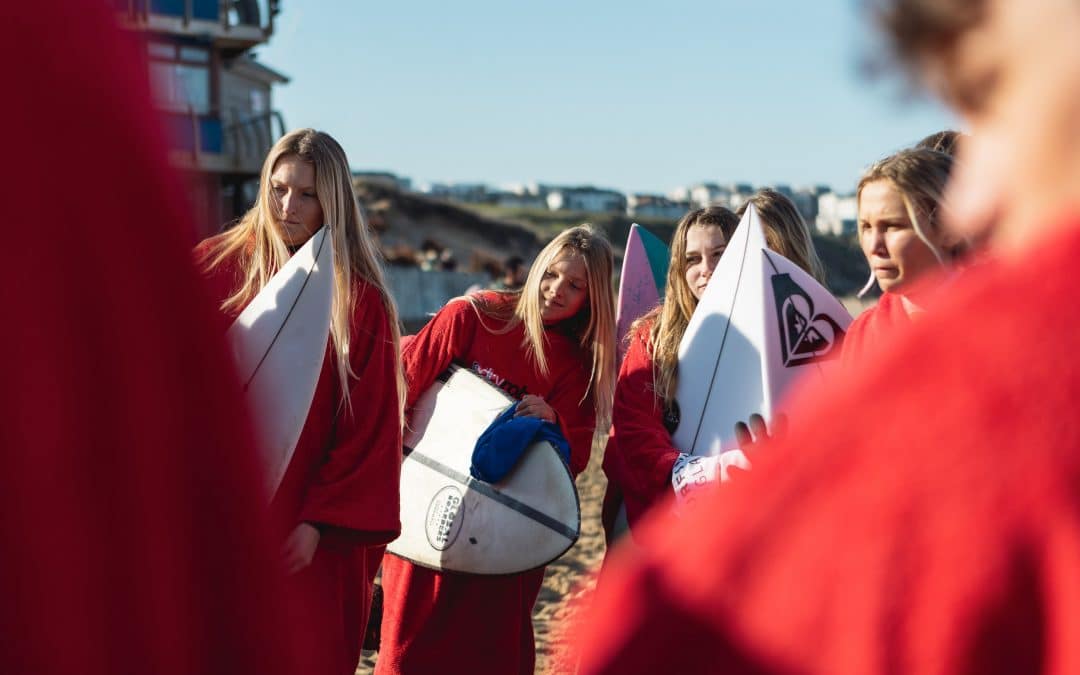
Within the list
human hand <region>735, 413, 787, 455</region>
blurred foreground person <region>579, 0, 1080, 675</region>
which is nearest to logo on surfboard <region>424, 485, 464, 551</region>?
human hand <region>735, 413, 787, 455</region>

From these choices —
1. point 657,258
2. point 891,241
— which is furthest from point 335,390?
point 657,258

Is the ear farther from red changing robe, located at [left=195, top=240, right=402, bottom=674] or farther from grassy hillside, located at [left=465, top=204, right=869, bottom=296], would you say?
grassy hillside, located at [left=465, top=204, right=869, bottom=296]

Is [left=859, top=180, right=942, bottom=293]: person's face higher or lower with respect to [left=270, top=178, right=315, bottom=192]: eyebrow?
lower

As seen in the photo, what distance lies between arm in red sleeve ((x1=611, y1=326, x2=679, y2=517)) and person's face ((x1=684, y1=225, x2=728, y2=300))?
0.28 meters

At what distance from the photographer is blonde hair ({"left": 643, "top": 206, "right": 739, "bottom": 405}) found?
4.10m

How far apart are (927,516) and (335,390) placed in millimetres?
2920

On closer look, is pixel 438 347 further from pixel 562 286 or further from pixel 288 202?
pixel 288 202

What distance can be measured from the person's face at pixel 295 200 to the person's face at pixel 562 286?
1.06 metres

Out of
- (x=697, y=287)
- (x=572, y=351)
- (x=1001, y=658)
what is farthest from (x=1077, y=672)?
(x=572, y=351)

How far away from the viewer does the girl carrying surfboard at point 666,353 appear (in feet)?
12.9

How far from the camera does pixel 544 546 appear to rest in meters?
4.08

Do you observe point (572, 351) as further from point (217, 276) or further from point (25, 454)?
point (25, 454)

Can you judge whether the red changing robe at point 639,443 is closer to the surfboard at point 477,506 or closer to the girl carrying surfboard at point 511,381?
the surfboard at point 477,506

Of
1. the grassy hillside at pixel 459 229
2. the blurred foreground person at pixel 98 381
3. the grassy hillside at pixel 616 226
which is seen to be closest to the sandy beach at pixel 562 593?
the blurred foreground person at pixel 98 381
